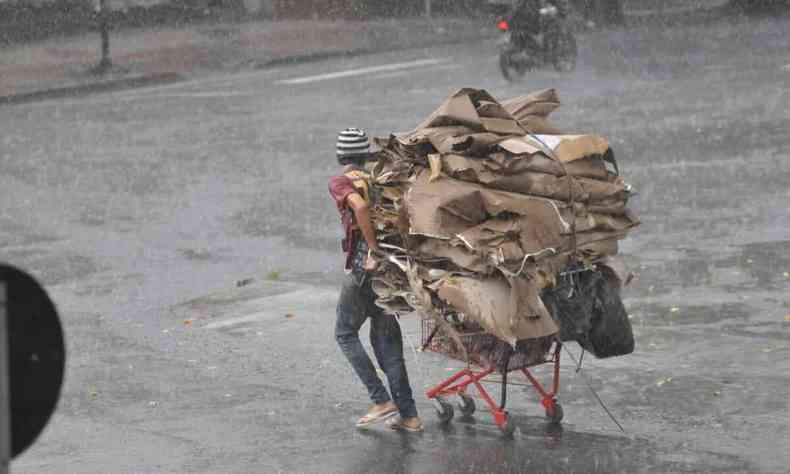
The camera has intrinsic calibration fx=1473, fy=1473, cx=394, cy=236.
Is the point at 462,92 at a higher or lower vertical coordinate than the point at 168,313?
higher

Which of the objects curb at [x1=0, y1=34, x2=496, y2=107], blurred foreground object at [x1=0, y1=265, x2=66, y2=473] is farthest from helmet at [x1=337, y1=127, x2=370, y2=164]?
curb at [x1=0, y1=34, x2=496, y2=107]

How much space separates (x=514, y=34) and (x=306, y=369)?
1581 cm

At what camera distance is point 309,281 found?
471 inches

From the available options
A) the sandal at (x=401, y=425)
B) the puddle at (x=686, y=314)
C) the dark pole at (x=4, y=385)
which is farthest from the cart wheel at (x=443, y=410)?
the dark pole at (x=4, y=385)

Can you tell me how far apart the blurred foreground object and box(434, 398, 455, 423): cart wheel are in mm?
4436

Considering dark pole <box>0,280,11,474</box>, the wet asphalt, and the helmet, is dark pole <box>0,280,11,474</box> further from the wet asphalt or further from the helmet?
the helmet

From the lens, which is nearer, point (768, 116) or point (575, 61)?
point (768, 116)

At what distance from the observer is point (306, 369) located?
934cm

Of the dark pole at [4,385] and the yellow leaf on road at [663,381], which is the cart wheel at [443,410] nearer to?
the yellow leaf on road at [663,381]

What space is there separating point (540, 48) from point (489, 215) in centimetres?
1801

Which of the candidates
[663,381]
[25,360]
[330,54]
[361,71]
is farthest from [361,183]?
[330,54]

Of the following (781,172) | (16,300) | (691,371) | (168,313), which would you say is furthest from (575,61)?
(16,300)

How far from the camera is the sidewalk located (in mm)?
27812

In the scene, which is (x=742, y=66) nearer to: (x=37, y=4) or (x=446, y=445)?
(x=37, y=4)
